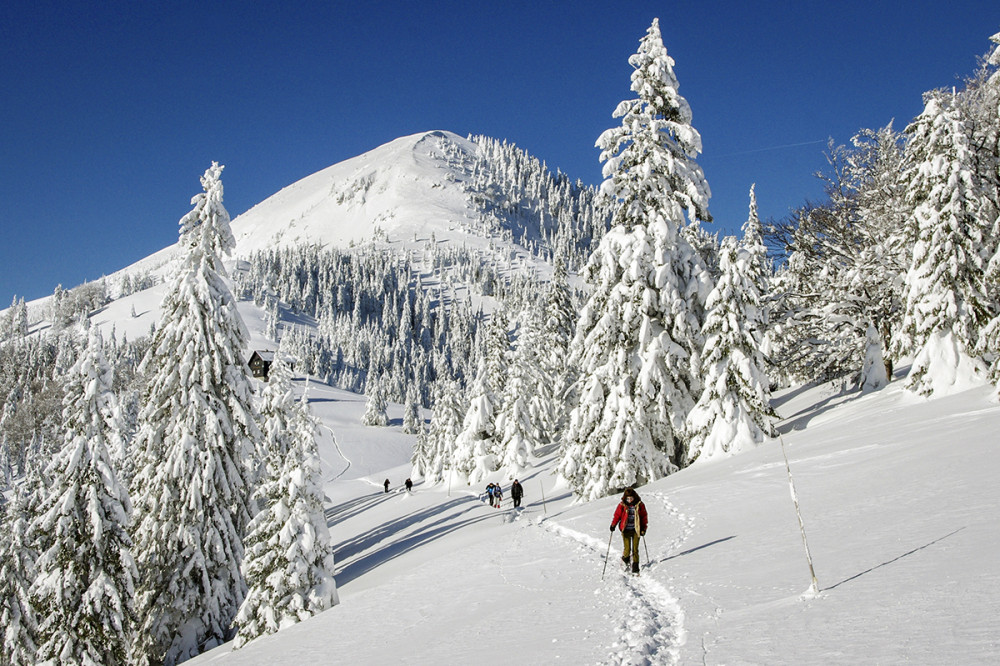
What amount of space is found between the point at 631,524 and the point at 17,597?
23.3 meters

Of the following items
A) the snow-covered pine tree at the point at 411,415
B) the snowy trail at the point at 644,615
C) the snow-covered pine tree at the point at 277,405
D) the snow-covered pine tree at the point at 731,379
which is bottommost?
the snowy trail at the point at 644,615

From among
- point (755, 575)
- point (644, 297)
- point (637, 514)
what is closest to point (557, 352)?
point (644, 297)

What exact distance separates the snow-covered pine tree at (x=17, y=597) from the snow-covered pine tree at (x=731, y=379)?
23.9 metres

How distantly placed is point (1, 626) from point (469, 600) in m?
20.8

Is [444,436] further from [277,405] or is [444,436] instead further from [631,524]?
[631,524]

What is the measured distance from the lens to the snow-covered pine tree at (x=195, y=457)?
61.9 feet

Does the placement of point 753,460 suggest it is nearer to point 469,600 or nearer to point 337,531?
point 469,600

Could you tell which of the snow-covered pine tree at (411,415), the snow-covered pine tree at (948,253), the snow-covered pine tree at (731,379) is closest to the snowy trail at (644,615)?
the snow-covered pine tree at (731,379)

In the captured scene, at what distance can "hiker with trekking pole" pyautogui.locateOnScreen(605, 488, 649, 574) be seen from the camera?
→ 10797 mm

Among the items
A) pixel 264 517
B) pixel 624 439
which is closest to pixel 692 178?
pixel 624 439

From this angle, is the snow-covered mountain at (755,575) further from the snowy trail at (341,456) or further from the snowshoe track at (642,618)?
the snowy trail at (341,456)

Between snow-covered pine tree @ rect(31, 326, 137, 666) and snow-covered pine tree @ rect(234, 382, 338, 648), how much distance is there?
3.54 m

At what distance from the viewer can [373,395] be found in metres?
126

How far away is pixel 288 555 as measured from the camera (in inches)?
738
